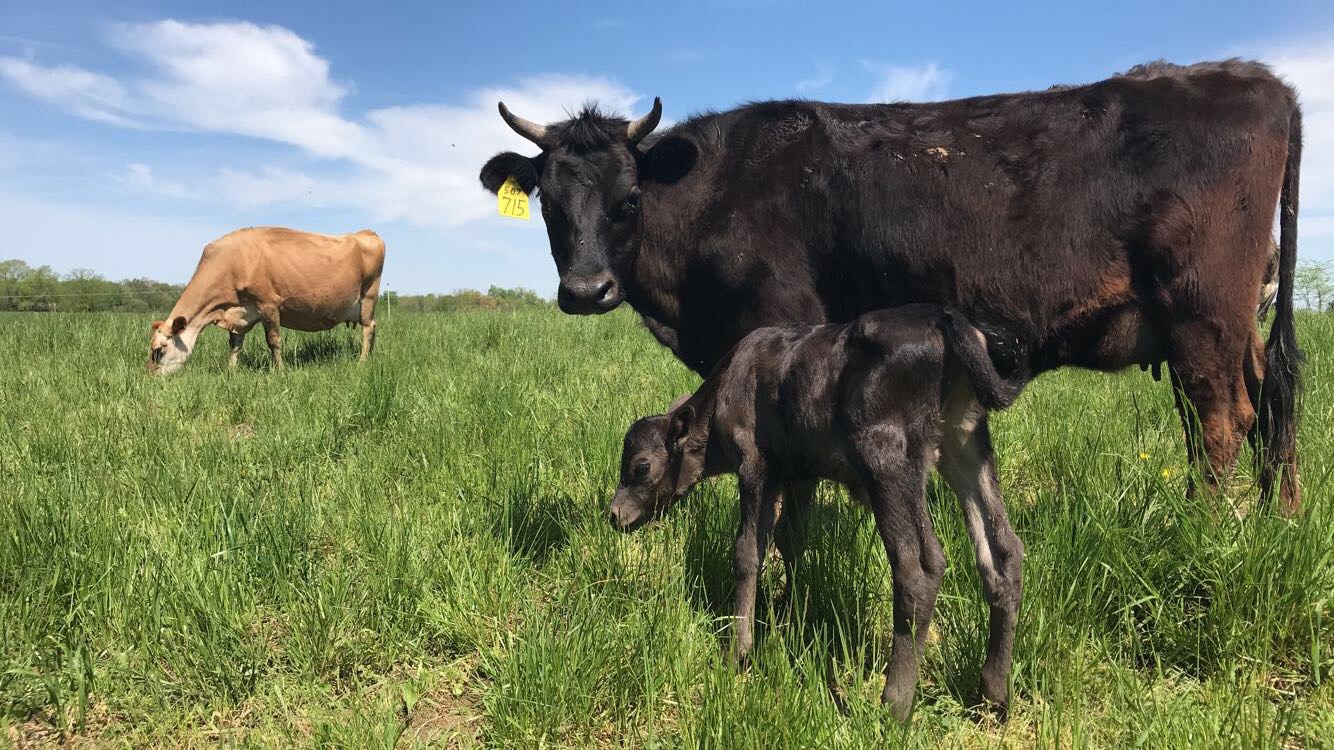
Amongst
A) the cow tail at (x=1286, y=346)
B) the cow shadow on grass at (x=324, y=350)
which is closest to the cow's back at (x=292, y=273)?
the cow shadow on grass at (x=324, y=350)

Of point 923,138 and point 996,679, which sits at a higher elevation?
point 923,138

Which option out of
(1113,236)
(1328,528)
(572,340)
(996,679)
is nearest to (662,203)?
(1113,236)

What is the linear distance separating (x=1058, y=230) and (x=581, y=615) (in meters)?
2.71

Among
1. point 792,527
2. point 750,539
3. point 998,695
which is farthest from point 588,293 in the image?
point 998,695

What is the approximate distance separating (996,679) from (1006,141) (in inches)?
98.7

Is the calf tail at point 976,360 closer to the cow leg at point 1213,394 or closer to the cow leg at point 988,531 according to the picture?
the cow leg at point 988,531

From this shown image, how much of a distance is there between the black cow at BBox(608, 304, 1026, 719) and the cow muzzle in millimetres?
1138

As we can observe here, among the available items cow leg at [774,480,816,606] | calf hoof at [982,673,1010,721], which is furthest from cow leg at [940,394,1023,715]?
cow leg at [774,480,816,606]

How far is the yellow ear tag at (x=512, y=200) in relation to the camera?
5.36m

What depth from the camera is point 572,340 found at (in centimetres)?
991

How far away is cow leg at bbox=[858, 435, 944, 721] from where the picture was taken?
230 cm

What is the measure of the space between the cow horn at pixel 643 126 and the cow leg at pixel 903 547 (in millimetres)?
2755

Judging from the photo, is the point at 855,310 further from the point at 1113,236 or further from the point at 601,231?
the point at 601,231

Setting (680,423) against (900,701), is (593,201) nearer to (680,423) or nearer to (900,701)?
(680,423)
